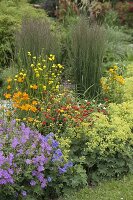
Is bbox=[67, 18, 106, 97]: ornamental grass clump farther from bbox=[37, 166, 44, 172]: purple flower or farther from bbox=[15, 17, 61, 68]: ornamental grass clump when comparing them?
bbox=[37, 166, 44, 172]: purple flower

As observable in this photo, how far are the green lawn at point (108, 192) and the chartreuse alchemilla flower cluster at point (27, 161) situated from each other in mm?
292

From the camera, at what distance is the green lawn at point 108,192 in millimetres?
4605

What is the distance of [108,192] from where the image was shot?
15.4ft

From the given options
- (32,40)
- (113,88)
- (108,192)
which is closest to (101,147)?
(108,192)

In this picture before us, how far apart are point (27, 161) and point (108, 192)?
104 centimetres

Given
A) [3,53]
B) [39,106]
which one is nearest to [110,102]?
[39,106]

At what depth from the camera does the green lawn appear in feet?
15.1

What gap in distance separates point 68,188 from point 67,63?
3.12m

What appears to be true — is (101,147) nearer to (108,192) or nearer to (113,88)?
(108,192)

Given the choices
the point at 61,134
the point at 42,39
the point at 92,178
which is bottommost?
the point at 92,178

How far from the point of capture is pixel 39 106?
5.46m

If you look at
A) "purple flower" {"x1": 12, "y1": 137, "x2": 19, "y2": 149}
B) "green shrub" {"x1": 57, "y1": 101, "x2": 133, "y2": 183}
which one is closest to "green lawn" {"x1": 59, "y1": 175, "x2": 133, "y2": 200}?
"green shrub" {"x1": 57, "y1": 101, "x2": 133, "y2": 183}

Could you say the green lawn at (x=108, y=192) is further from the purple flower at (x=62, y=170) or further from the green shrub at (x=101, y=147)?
the purple flower at (x=62, y=170)

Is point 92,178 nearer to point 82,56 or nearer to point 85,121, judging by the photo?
point 85,121
